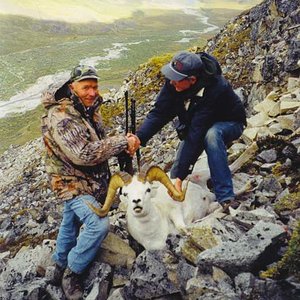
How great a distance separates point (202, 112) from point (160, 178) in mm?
1313

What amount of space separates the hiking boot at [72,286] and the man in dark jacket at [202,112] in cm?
234

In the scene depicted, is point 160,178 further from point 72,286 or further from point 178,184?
point 72,286

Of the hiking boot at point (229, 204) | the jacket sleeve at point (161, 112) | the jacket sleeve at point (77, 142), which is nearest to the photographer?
the jacket sleeve at point (77, 142)

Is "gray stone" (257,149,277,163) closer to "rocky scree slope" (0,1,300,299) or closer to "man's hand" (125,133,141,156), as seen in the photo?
"rocky scree slope" (0,1,300,299)

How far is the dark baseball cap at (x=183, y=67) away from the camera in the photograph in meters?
8.12

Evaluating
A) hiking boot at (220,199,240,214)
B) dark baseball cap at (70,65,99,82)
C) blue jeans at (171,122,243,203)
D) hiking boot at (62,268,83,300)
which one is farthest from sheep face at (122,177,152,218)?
dark baseball cap at (70,65,99,82)

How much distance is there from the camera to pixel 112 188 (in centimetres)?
832

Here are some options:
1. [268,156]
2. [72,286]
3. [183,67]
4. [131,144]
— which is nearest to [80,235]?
[72,286]

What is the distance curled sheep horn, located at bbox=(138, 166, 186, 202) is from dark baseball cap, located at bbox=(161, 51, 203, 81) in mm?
1530

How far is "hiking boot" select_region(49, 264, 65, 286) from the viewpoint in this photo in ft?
29.0

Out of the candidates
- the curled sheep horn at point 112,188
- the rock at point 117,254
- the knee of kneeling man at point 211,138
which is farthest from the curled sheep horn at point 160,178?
the rock at point 117,254

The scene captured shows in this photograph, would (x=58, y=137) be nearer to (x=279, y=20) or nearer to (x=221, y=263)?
(x=221, y=263)

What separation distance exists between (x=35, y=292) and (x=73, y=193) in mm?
1887

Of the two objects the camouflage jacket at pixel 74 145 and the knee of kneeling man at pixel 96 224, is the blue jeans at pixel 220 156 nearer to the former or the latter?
the camouflage jacket at pixel 74 145
